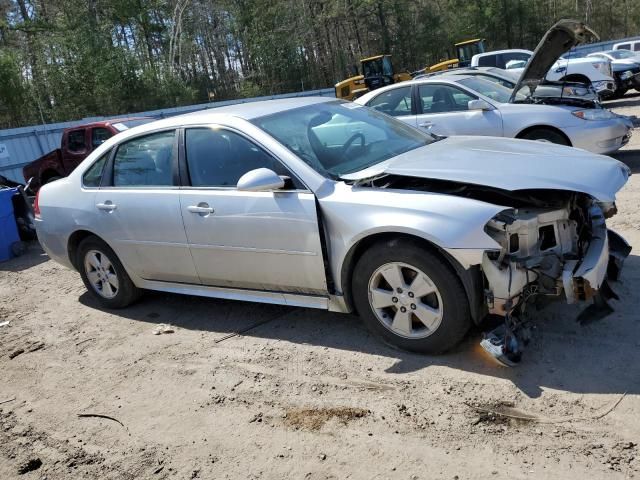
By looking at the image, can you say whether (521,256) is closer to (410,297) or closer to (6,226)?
(410,297)

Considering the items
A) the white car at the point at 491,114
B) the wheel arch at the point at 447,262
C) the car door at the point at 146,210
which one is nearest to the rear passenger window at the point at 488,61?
the white car at the point at 491,114

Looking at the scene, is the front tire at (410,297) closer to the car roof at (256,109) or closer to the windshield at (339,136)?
the windshield at (339,136)

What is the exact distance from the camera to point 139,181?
501 centimetres

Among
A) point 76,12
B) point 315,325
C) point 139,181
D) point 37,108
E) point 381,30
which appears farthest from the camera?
point 381,30

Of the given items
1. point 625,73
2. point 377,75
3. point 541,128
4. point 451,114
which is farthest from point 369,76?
point 541,128

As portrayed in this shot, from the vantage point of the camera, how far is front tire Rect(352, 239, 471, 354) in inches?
139

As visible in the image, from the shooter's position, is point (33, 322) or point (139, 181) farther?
point (33, 322)

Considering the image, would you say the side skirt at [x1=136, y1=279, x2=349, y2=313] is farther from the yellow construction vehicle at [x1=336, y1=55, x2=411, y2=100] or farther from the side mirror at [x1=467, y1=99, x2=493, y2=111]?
the yellow construction vehicle at [x1=336, y1=55, x2=411, y2=100]

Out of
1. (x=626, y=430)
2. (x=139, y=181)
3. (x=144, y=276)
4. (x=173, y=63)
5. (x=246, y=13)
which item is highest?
(x=246, y=13)

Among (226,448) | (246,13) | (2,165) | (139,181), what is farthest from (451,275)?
(246,13)

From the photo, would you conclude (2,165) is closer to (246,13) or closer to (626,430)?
(626,430)

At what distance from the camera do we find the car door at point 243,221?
13.2 ft

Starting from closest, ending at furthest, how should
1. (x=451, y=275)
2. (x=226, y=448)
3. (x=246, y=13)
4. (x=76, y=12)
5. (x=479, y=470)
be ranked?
(x=479, y=470) → (x=226, y=448) → (x=451, y=275) → (x=76, y=12) → (x=246, y=13)

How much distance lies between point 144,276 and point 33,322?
1.49 m
